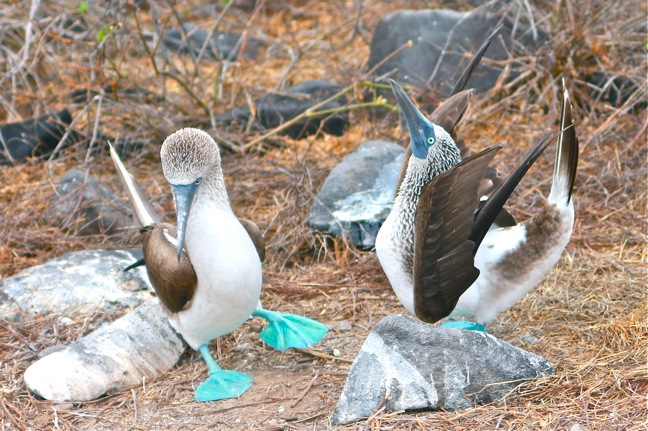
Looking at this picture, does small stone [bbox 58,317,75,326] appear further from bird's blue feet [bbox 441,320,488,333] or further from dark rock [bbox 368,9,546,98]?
dark rock [bbox 368,9,546,98]

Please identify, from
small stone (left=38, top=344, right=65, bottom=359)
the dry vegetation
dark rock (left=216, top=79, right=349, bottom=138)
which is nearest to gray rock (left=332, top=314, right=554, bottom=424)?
the dry vegetation

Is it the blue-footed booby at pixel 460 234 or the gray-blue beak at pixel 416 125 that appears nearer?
the blue-footed booby at pixel 460 234

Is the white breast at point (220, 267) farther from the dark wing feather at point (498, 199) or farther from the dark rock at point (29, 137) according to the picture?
the dark rock at point (29, 137)

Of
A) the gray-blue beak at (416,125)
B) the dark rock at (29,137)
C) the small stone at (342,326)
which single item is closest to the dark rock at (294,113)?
the dark rock at (29,137)

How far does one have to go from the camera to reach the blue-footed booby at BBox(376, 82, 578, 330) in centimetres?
319

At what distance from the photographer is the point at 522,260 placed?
3.57 m

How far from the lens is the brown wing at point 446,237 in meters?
3.11

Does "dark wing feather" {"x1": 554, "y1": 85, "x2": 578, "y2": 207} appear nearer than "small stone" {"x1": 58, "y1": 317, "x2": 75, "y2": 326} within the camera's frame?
Yes

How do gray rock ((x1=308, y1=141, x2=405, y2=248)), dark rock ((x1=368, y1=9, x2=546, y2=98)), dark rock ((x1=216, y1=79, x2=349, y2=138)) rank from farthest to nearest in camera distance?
dark rock ((x1=368, y1=9, x2=546, y2=98))
dark rock ((x1=216, y1=79, x2=349, y2=138))
gray rock ((x1=308, y1=141, x2=405, y2=248))

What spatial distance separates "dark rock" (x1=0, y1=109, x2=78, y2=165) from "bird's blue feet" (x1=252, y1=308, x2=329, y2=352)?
121 inches

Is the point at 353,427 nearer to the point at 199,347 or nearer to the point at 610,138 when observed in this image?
the point at 199,347

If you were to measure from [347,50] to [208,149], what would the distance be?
5.14 metres

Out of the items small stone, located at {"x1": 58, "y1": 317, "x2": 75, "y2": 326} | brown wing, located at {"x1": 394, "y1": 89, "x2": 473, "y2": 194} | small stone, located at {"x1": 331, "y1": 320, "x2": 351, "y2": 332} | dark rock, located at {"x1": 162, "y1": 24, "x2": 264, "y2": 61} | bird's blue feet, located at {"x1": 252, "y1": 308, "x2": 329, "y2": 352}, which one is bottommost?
small stone, located at {"x1": 58, "y1": 317, "x2": 75, "y2": 326}

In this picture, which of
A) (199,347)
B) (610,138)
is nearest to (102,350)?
(199,347)
